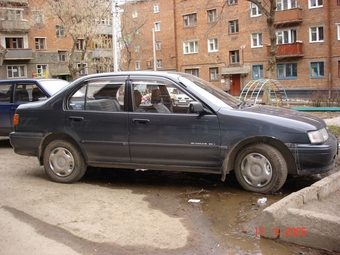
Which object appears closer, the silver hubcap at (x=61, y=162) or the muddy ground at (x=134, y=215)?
the muddy ground at (x=134, y=215)

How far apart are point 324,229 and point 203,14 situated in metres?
45.2

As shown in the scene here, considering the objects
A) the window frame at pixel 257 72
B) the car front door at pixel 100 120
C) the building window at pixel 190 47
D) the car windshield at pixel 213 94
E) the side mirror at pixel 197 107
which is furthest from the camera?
the building window at pixel 190 47

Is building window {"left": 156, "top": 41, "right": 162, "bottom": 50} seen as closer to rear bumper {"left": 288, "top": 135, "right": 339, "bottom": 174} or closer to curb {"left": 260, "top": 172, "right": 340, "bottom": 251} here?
rear bumper {"left": 288, "top": 135, "right": 339, "bottom": 174}

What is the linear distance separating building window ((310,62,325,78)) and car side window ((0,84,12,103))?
33.2m

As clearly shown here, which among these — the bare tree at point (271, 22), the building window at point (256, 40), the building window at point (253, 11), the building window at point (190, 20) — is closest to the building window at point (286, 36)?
the building window at point (256, 40)

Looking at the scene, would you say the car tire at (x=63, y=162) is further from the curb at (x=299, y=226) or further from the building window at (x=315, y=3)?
the building window at (x=315, y=3)

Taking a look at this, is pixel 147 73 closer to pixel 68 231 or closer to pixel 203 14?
pixel 68 231

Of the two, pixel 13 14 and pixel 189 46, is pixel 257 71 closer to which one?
pixel 189 46

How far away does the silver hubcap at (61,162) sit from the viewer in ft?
21.6

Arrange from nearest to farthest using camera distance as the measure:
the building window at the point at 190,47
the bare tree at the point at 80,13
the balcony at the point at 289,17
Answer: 1. the bare tree at the point at 80,13
2. the balcony at the point at 289,17
3. the building window at the point at 190,47

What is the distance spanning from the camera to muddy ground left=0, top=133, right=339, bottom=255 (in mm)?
4172

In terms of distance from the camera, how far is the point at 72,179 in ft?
21.7

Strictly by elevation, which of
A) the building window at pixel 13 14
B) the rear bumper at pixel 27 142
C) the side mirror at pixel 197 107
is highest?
the building window at pixel 13 14

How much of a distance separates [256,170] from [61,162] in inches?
122
